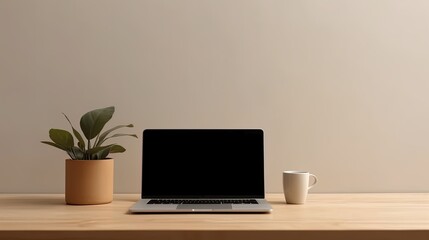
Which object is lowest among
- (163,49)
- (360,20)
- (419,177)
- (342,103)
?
(419,177)

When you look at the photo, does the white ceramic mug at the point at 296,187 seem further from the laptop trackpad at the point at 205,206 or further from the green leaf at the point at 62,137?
the green leaf at the point at 62,137

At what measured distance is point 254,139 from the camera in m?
1.20

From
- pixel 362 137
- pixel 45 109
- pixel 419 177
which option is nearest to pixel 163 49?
pixel 45 109

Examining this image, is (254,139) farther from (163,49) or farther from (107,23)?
(107,23)

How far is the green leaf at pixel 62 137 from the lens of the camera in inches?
42.4

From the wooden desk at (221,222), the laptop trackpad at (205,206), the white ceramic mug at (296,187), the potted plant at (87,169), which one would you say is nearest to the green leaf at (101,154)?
the potted plant at (87,169)

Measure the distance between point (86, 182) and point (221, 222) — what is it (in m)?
0.42

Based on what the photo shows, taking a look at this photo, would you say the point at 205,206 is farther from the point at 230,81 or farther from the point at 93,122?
the point at 230,81

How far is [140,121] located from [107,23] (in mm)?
340

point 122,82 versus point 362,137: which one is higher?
point 122,82

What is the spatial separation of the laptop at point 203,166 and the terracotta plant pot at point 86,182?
113mm

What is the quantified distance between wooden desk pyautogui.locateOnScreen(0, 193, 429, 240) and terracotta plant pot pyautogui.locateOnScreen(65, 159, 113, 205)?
0.11 ft

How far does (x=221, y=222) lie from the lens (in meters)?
0.86

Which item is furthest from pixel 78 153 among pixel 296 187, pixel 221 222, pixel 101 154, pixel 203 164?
pixel 296 187
